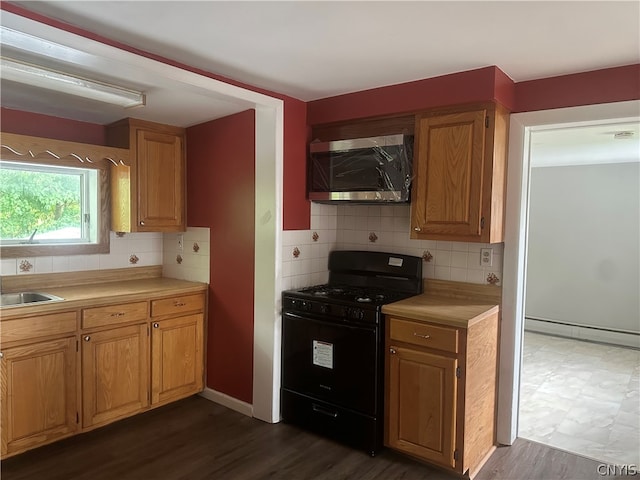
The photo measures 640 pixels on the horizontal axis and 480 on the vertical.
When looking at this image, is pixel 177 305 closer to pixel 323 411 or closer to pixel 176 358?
pixel 176 358

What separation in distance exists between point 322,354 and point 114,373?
53.4 inches

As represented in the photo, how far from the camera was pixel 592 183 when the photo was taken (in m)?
5.31

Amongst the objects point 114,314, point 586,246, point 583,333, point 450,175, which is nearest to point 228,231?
point 114,314

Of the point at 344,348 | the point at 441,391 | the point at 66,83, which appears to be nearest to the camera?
the point at 66,83

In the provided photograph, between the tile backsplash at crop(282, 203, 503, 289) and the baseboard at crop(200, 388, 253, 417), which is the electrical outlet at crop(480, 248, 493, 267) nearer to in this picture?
the tile backsplash at crop(282, 203, 503, 289)

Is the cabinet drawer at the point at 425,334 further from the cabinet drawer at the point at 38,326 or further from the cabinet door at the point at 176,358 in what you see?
the cabinet drawer at the point at 38,326

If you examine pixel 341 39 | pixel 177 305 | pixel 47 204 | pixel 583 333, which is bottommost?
pixel 583 333

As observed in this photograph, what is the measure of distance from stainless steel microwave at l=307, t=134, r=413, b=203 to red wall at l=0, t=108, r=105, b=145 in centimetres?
168

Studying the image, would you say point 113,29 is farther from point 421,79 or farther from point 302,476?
point 302,476

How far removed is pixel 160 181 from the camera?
3.42 m

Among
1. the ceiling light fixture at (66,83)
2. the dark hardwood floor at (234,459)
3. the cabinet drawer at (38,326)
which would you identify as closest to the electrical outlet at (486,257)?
the dark hardwood floor at (234,459)

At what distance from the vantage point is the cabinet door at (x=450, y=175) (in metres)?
2.47

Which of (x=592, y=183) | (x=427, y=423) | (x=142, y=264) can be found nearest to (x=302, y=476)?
(x=427, y=423)

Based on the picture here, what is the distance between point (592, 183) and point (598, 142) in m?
1.66
